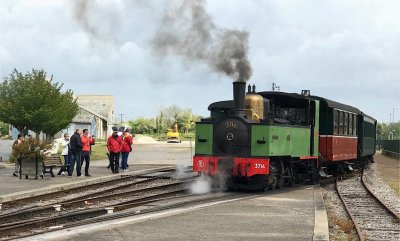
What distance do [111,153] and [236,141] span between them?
6.48 meters

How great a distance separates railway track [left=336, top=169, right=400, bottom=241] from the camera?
9.09 m

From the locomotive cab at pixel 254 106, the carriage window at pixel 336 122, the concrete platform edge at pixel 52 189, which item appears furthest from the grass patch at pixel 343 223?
the carriage window at pixel 336 122

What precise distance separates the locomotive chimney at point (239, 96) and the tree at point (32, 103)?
1900cm

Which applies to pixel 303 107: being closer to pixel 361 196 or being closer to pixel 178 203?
pixel 361 196

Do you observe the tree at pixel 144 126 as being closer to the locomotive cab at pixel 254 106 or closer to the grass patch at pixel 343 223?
the locomotive cab at pixel 254 106

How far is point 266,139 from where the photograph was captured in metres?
13.6

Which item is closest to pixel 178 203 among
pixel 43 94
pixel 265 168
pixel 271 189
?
pixel 265 168

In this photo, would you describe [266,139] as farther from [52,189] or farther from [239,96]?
[52,189]

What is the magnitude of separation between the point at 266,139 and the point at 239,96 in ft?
4.26

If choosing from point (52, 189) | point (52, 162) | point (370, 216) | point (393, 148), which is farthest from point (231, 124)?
point (393, 148)

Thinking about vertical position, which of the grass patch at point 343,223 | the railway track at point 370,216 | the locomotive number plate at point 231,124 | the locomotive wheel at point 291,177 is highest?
the locomotive number plate at point 231,124

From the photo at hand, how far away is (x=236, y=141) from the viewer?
13852 mm

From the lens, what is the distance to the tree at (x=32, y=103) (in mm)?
30438

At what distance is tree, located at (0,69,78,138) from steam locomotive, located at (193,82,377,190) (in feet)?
57.6
